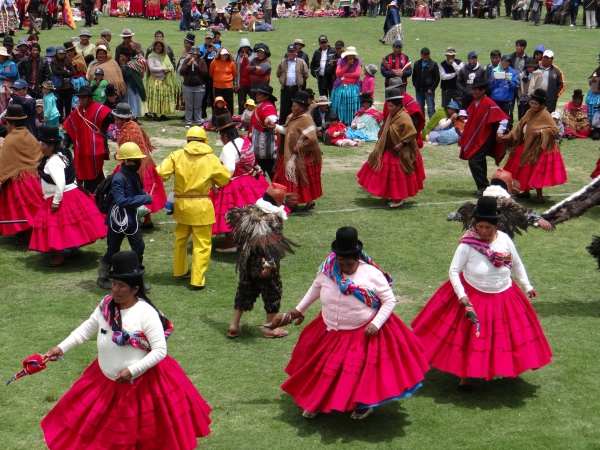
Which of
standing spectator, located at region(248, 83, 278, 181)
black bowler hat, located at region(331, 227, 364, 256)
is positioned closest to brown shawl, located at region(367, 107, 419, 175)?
standing spectator, located at region(248, 83, 278, 181)

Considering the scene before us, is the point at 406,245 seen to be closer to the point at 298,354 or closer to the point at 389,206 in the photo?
the point at 389,206

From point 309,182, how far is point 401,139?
1538 mm

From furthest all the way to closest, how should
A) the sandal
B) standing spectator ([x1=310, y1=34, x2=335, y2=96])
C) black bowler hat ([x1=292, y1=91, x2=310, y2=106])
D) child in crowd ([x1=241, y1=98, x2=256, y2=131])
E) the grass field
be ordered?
standing spectator ([x1=310, y1=34, x2=335, y2=96]), child in crowd ([x1=241, y1=98, x2=256, y2=131]), black bowler hat ([x1=292, y1=91, x2=310, y2=106]), the sandal, the grass field

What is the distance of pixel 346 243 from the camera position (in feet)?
21.7

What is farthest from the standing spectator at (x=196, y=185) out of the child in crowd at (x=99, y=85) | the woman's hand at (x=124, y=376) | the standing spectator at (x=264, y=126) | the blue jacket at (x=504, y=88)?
the blue jacket at (x=504, y=88)

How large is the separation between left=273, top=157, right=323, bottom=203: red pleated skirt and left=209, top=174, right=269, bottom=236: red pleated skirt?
1603 mm

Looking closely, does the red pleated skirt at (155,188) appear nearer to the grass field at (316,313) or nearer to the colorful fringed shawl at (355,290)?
the grass field at (316,313)

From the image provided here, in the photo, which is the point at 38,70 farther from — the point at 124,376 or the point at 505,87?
the point at 124,376

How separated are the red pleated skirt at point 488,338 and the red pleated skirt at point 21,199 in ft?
20.7

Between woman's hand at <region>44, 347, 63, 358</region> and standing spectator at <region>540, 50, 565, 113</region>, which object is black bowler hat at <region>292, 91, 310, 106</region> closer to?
woman's hand at <region>44, 347, 63, 358</region>

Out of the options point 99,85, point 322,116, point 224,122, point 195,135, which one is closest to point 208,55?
point 322,116

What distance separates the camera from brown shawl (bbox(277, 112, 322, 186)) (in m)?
12.7

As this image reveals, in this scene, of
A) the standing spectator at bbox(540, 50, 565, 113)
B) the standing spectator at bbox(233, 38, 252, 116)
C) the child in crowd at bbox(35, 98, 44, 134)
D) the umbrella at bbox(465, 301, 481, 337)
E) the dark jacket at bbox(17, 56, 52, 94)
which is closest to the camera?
the umbrella at bbox(465, 301, 481, 337)

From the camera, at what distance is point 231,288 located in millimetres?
10336
